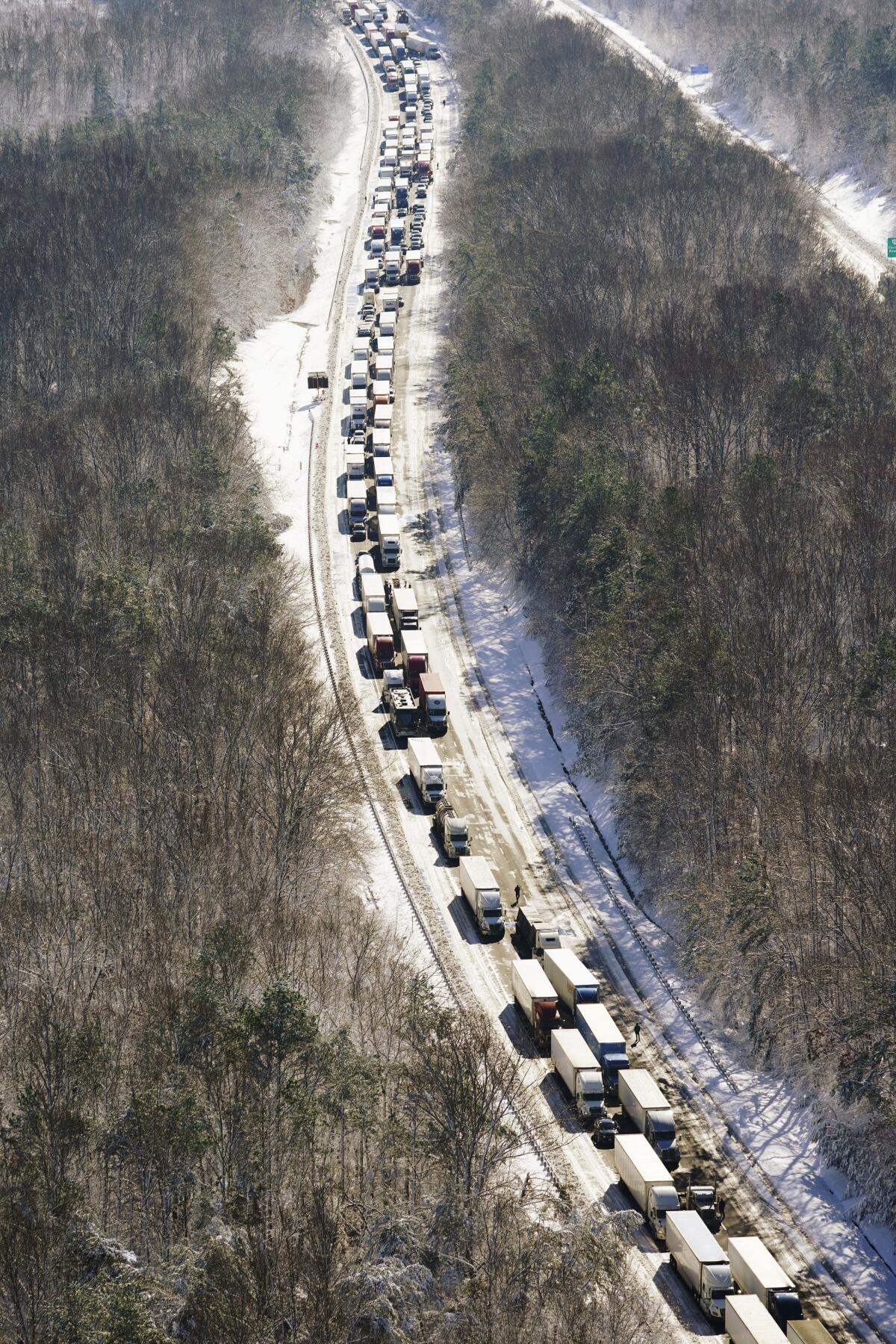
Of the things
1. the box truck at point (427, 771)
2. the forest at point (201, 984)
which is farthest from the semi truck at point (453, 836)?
the forest at point (201, 984)

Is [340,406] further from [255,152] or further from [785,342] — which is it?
[255,152]

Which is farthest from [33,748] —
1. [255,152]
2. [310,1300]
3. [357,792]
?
[255,152]

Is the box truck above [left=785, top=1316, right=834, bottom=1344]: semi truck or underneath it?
above

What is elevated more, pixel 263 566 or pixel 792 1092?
pixel 263 566

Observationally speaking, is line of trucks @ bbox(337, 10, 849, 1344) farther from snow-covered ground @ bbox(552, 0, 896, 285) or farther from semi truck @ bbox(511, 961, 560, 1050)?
snow-covered ground @ bbox(552, 0, 896, 285)

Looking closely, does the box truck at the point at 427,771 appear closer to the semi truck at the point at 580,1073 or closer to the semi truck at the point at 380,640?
the semi truck at the point at 380,640

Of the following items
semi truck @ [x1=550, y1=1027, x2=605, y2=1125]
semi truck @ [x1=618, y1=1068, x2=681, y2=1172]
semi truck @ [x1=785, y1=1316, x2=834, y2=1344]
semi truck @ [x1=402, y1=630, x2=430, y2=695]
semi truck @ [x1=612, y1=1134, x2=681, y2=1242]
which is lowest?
semi truck @ [x1=785, y1=1316, x2=834, y2=1344]

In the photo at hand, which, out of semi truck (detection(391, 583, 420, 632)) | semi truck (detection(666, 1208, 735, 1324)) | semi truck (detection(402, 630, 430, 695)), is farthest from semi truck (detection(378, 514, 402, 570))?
semi truck (detection(666, 1208, 735, 1324))
